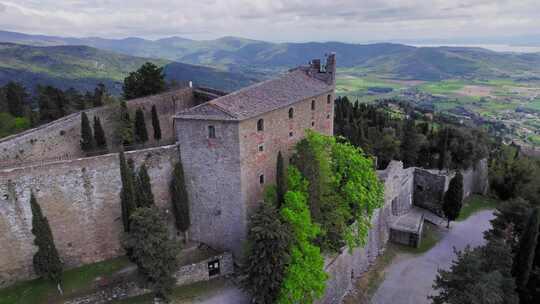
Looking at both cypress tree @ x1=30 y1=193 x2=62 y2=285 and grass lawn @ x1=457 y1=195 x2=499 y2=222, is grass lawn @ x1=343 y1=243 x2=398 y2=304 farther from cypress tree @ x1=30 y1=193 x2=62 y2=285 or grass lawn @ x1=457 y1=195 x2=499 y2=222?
cypress tree @ x1=30 y1=193 x2=62 y2=285

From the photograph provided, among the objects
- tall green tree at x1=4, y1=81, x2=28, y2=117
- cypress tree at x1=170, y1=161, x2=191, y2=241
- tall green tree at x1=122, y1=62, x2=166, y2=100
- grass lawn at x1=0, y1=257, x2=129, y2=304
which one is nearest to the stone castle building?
cypress tree at x1=170, y1=161, x2=191, y2=241

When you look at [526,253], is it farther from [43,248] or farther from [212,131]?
[43,248]

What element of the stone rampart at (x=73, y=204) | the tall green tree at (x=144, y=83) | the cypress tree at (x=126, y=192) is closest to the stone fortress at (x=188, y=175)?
the stone rampart at (x=73, y=204)

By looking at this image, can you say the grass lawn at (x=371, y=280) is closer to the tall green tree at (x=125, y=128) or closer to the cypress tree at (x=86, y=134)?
the tall green tree at (x=125, y=128)

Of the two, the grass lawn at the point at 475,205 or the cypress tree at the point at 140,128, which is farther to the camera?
the grass lawn at the point at 475,205

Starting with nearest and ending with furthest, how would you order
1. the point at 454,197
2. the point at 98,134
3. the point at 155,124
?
1. the point at 98,134
2. the point at 155,124
3. the point at 454,197

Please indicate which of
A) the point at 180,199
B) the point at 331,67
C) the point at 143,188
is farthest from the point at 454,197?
the point at 143,188

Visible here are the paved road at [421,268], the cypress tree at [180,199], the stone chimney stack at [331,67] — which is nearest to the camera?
the cypress tree at [180,199]
